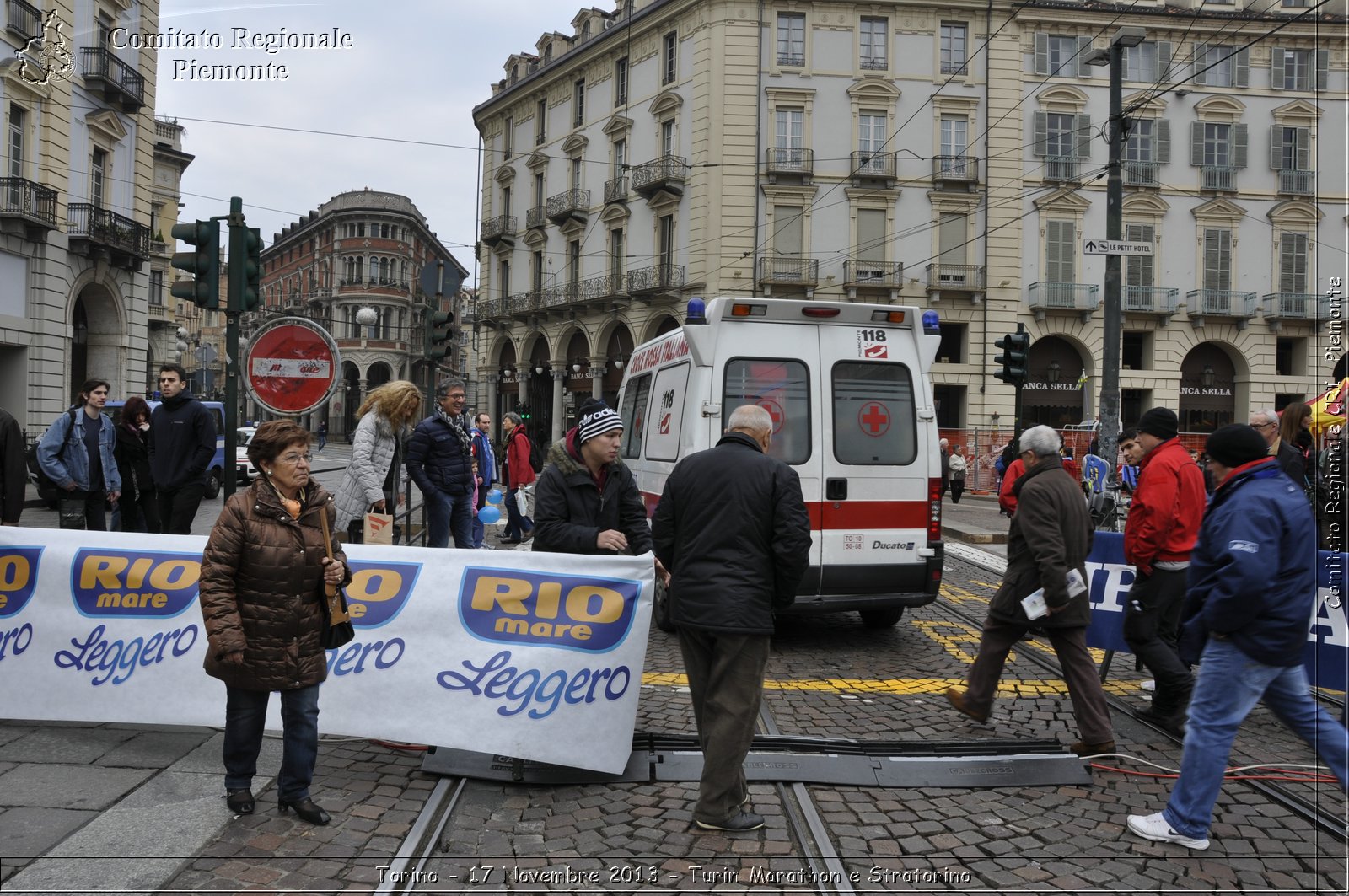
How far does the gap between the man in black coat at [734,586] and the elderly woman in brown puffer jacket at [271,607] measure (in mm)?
1451

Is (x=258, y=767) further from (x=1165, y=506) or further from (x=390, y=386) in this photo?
(x=1165, y=506)

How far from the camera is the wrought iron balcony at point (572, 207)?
121 ft

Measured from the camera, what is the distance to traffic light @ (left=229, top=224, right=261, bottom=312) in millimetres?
7051

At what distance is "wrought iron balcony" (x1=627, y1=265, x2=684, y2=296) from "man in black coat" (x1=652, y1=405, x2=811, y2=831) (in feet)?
95.3

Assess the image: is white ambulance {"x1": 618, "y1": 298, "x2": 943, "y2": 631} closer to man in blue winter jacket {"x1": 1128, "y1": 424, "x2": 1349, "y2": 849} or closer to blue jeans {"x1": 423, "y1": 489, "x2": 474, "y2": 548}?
blue jeans {"x1": 423, "y1": 489, "x2": 474, "y2": 548}

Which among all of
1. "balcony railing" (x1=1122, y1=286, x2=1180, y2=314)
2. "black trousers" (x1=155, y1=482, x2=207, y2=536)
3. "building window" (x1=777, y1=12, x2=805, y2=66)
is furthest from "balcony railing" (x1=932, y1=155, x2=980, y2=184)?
"black trousers" (x1=155, y1=482, x2=207, y2=536)

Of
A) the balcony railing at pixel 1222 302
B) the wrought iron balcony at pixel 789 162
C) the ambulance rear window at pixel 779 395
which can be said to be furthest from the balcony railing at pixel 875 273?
the ambulance rear window at pixel 779 395

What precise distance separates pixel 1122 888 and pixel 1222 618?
105 cm

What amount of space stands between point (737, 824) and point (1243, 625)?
2051mm

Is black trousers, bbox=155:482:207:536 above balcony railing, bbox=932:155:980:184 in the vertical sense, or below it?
below

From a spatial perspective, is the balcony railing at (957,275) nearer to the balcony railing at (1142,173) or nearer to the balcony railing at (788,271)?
the balcony railing at (788,271)

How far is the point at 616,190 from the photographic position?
35344 mm

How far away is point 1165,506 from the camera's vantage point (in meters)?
5.27

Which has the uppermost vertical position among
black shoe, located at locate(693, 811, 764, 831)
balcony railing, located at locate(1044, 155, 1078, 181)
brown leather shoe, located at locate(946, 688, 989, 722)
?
balcony railing, located at locate(1044, 155, 1078, 181)
